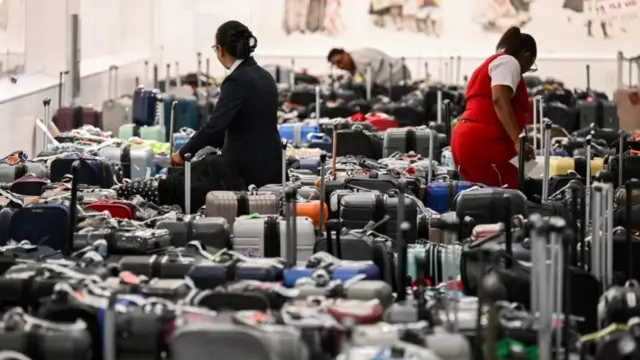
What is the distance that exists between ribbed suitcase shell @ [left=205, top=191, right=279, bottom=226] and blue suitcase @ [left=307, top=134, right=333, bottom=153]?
139 inches

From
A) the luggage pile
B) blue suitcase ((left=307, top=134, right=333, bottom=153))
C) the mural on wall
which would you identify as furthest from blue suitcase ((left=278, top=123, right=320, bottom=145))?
the mural on wall

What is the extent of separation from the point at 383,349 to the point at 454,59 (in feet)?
53.0

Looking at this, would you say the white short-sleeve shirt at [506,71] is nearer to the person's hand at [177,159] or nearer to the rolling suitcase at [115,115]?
the person's hand at [177,159]

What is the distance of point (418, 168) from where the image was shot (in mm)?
9336

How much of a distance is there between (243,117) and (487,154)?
1.62 meters

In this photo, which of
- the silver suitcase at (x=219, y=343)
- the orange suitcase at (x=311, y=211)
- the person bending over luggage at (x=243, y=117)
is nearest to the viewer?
the silver suitcase at (x=219, y=343)

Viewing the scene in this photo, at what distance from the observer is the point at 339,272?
549 centimetres

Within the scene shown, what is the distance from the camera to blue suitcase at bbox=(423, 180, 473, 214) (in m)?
8.39

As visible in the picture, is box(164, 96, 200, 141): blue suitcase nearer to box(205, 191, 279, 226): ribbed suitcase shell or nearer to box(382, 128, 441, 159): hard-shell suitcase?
box(382, 128, 441, 159): hard-shell suitcase

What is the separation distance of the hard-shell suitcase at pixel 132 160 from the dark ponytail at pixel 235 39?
1712 millimetres

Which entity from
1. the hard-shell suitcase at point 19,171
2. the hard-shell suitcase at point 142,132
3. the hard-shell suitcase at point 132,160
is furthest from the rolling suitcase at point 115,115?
the hard-shell suitcase at point 19,171

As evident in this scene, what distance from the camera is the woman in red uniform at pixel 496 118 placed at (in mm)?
8656

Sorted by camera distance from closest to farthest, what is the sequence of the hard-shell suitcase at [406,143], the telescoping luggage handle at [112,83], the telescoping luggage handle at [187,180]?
1. the telescoping luggage handle at [187,180]
2. the hard-shell suitcase at [406,143]
3. the telescoping luggage handle at [112,83]

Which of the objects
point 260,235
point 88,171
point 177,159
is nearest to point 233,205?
point 260,235
